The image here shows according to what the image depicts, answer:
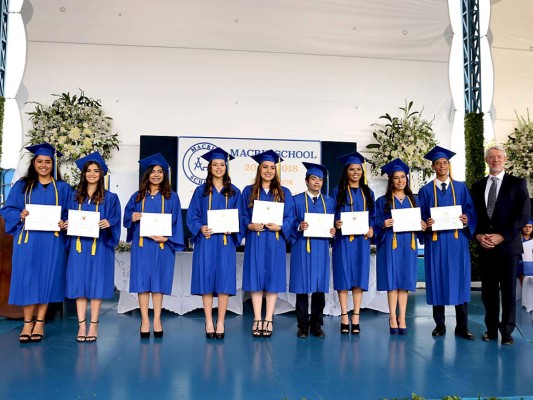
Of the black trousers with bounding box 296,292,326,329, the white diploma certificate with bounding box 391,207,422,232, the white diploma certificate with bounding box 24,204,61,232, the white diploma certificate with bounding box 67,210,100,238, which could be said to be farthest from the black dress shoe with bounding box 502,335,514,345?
the white diploma certificate with bounding box 24,204,61,232

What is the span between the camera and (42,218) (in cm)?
355

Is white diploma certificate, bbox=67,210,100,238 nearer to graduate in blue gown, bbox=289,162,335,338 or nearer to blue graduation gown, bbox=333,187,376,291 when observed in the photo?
graduate in blue gown, bbox=289,162,335,338

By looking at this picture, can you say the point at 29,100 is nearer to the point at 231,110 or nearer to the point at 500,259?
the point at 231,110

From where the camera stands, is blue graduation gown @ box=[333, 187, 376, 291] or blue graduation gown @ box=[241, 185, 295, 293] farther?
blue graduation gown @ box=[333, 187, 376, 291]

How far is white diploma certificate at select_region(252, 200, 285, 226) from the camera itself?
12.2 feet

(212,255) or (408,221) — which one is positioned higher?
(408,221)

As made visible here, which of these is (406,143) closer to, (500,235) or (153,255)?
(500,235)

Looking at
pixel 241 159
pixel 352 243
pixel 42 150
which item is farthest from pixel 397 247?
pixel 241 159

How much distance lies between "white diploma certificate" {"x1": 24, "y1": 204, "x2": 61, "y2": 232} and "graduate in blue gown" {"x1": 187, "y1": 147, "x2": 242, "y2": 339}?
1056 mm

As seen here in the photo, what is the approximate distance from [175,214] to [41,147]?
1.21 metres

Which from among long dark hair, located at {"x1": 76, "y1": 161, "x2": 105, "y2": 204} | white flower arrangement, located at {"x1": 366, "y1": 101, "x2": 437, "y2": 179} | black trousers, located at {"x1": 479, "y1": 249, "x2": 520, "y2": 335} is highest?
white flower arrangement, located at {"x1": 366, "y1": 101, "x2": 437, "y2": 179}

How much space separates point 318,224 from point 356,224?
13.3 inches

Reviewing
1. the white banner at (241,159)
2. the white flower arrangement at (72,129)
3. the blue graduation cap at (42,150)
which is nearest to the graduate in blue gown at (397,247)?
the blue graduation cap at (42,150)

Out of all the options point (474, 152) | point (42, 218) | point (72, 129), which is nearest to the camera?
point (42, 218)
